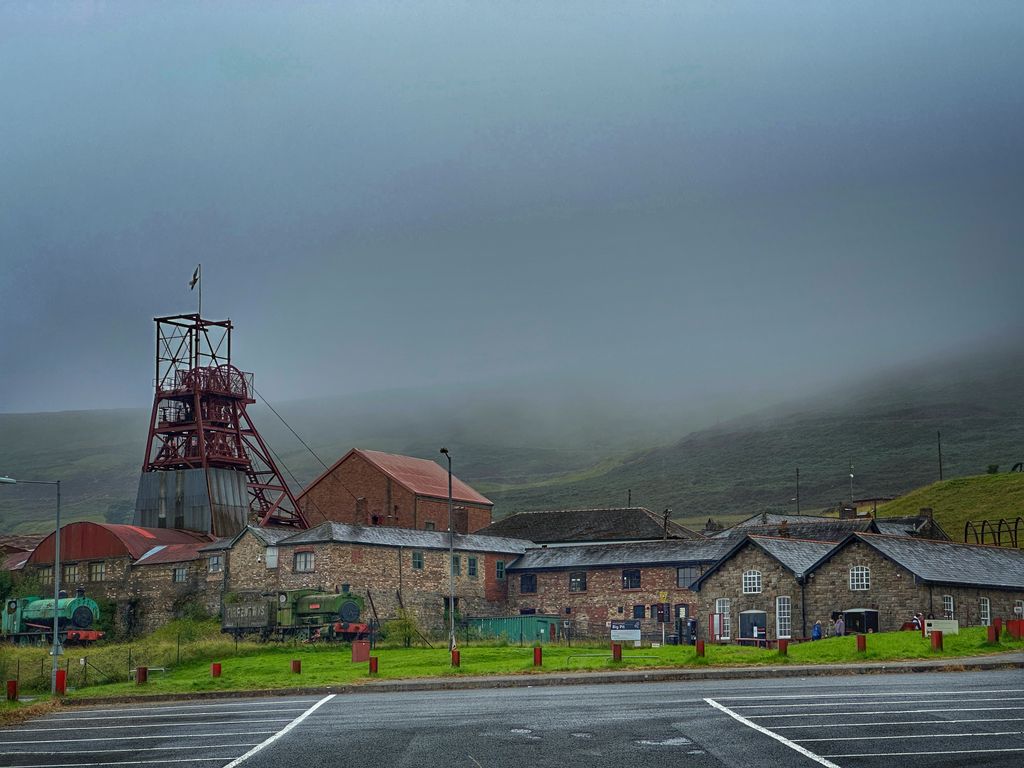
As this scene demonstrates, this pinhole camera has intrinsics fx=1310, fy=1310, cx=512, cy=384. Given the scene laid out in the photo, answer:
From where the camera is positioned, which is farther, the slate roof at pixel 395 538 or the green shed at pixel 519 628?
the slate roof at pixel 395 538

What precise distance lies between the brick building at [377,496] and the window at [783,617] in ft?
119

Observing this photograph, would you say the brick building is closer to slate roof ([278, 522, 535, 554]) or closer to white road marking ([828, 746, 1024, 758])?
slate roof ([278, 522, 535, 554])

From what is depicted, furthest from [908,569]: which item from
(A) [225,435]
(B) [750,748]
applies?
(A) [225,435]

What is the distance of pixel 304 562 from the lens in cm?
7662

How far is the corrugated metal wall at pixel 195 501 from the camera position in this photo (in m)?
97.2

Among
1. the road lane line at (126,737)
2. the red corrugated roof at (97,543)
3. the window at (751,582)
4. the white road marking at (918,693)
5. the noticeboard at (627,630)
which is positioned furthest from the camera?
the red corrugated roof at (97,543)

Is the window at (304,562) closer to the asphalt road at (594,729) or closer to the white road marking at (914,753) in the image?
the asphalt road at (594,729)

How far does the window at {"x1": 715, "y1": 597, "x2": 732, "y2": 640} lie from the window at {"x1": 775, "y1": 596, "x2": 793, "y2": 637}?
3094 mm

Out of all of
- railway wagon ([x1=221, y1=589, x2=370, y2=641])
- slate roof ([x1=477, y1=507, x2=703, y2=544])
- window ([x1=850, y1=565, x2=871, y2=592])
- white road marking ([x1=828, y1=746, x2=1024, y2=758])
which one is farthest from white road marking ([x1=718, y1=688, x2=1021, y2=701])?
slate roof ([x1=477, y1=507, x2=703, y2=544])

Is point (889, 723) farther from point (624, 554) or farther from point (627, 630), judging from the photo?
point (624, 554)

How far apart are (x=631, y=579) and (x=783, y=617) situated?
14.5 meters

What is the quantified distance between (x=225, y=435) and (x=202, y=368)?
545 centimetres

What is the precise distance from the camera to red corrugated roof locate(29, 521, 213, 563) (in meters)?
86.5

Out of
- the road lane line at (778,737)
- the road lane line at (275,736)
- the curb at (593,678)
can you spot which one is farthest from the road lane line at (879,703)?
the road lane line at (275,736)
